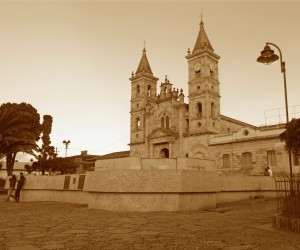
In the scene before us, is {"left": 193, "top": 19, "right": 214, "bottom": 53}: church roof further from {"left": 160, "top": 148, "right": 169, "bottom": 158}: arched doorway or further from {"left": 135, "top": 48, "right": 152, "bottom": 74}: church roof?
{"left": 160, "top": 148, "right": 169, "bottom": 158}: arched doorway

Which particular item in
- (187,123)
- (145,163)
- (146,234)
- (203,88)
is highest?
(203,88)

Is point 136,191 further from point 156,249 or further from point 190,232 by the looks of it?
point 156,249

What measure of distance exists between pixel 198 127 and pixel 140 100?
11.4m

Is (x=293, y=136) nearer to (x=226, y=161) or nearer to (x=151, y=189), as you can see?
(x=151, y=189)

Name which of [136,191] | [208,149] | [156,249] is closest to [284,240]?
[156,249]

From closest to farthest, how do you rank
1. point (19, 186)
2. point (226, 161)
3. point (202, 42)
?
point (19, 186) < point (226, 161) < point (202, 42)

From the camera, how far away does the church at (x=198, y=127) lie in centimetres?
2908

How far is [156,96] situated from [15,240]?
39.1 metres

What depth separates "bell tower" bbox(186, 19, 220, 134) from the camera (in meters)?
34.1

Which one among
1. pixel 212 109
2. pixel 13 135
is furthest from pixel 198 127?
pixel 13 135

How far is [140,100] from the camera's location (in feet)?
140

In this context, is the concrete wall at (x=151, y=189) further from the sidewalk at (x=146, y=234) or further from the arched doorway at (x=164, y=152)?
the arched doorway at (x=164, y=152)

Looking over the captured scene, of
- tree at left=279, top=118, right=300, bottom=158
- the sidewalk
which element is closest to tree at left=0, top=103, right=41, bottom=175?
the sidewalk

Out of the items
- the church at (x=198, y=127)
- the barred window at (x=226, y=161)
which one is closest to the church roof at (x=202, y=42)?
the church at (x=198, y=127)
